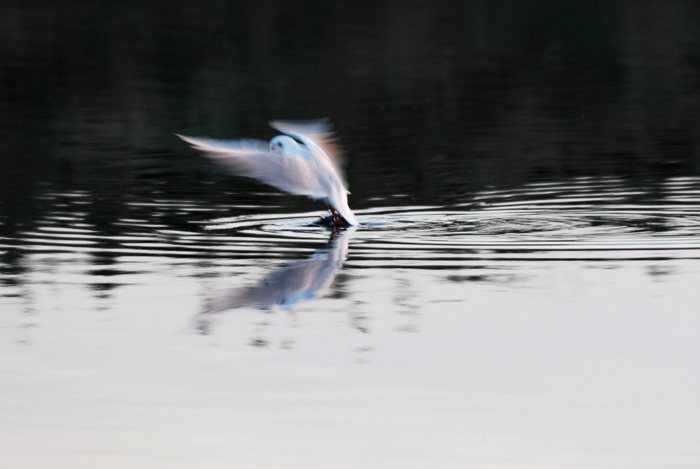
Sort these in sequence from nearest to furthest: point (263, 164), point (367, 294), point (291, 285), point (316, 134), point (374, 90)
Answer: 1. point (367, 294)
2. point (291, 285)
3. point (263, 164)
4. point (316, 134)
5. point (374, 90)

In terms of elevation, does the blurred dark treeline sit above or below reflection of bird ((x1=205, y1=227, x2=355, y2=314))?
above

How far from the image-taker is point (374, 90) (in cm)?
2998

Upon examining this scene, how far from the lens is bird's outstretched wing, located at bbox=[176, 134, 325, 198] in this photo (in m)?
11.9

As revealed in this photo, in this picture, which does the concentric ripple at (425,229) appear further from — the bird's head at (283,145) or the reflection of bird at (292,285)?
the bird's head at (283,145)

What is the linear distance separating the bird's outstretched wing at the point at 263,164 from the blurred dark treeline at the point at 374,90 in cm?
261

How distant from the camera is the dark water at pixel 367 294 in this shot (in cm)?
639

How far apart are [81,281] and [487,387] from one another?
4.12m

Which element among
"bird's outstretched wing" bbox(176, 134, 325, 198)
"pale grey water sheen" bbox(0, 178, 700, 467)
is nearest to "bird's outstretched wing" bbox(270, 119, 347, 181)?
"bird's outstretched wing" bbox(176, 134, 325, 198)

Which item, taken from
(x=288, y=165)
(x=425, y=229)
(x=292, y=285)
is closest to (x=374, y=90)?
(x=425, y=229)

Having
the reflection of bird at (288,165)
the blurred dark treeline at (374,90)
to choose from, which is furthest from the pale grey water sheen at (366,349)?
the blurred dark treeline at (374,90)

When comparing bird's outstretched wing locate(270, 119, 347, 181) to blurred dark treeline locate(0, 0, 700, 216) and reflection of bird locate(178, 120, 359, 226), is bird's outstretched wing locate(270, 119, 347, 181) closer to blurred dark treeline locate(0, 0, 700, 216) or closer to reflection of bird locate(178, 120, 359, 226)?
reflection of bird locate(178, 120, 359, 226)

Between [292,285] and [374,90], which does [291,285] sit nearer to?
[292,285]

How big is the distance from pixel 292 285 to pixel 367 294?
2.08 feet

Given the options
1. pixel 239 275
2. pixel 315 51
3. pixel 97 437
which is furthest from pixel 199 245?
pixel 315 51
